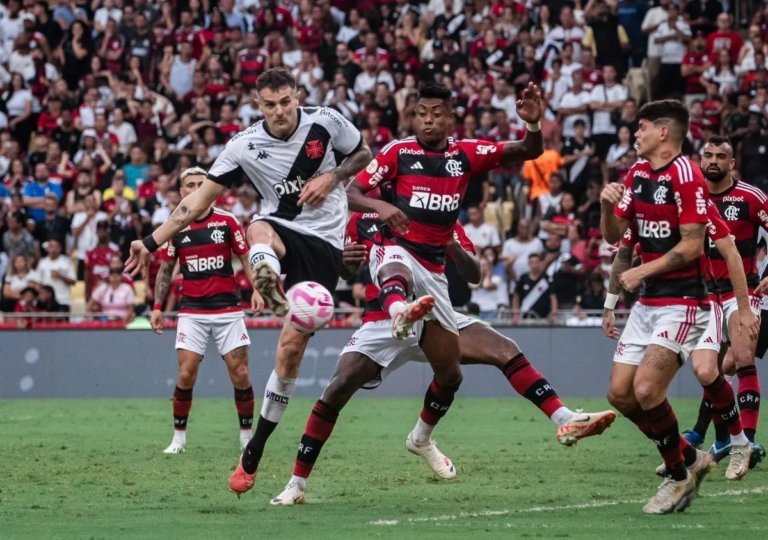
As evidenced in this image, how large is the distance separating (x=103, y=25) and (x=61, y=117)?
10.3 ft

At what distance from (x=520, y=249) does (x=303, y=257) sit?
11835 mm

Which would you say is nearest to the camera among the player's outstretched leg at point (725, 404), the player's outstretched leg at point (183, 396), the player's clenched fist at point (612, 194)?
the player's clenched fist at point (612, 194)

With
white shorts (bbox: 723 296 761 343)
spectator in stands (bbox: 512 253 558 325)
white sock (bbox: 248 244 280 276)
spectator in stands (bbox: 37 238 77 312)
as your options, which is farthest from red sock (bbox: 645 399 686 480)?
spectator in stands (bbox: 37 238 77 312)

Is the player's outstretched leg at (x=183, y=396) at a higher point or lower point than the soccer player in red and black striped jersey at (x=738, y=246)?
lower

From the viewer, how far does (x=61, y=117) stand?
2422 centimetres

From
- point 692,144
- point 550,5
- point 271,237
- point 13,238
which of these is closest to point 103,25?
point 13,238

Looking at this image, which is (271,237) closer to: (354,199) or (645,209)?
(354,199)

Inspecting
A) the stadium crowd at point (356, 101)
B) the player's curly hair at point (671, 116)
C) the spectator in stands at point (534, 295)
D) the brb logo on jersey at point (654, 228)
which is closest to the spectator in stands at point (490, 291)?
the stadium crowd at point (356, 101)

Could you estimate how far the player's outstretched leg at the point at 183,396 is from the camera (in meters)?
12.4

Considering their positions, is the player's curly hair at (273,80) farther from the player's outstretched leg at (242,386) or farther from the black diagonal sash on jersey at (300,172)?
the player's outstretched leg at (242,386)

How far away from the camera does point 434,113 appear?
8.68m

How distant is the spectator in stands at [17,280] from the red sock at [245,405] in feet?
29.7

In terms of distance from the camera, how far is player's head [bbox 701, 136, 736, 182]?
34.6 ft

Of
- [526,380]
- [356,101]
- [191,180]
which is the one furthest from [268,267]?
[356,101]
